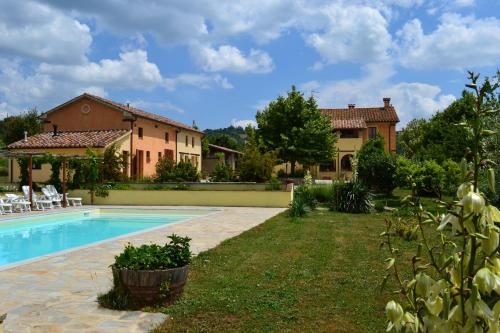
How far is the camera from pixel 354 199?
16.9 metres

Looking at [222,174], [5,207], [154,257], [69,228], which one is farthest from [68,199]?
[154,257]

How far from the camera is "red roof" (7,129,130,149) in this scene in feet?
90.9

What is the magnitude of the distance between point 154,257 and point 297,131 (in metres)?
29.8

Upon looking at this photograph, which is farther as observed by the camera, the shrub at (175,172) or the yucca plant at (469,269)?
the shrub at (175,172)

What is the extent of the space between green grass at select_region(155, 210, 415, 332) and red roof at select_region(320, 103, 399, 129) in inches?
1353

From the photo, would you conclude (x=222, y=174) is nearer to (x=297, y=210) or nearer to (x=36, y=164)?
(x=36, y=164)

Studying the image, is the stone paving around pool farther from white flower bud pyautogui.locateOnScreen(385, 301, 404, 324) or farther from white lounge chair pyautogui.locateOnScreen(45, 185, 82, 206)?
white lounge chair pyautogui.locateOnScreen(45, 185, 82, 206)

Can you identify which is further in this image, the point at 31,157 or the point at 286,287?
the point at 31,157

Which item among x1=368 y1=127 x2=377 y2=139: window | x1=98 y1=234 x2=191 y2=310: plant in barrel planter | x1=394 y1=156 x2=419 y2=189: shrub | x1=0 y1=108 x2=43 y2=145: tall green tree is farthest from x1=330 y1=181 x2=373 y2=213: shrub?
x1=0 y1=108 x2=43 y2=145: tall green tree

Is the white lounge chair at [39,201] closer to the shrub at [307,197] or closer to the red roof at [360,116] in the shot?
the shrub at [307,197]

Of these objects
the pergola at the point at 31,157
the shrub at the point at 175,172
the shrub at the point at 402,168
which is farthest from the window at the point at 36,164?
the shrub at the point at 402,168

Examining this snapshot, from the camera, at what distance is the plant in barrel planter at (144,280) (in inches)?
206

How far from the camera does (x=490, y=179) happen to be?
1.54 meters

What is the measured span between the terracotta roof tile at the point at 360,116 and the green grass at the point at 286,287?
3467cm
